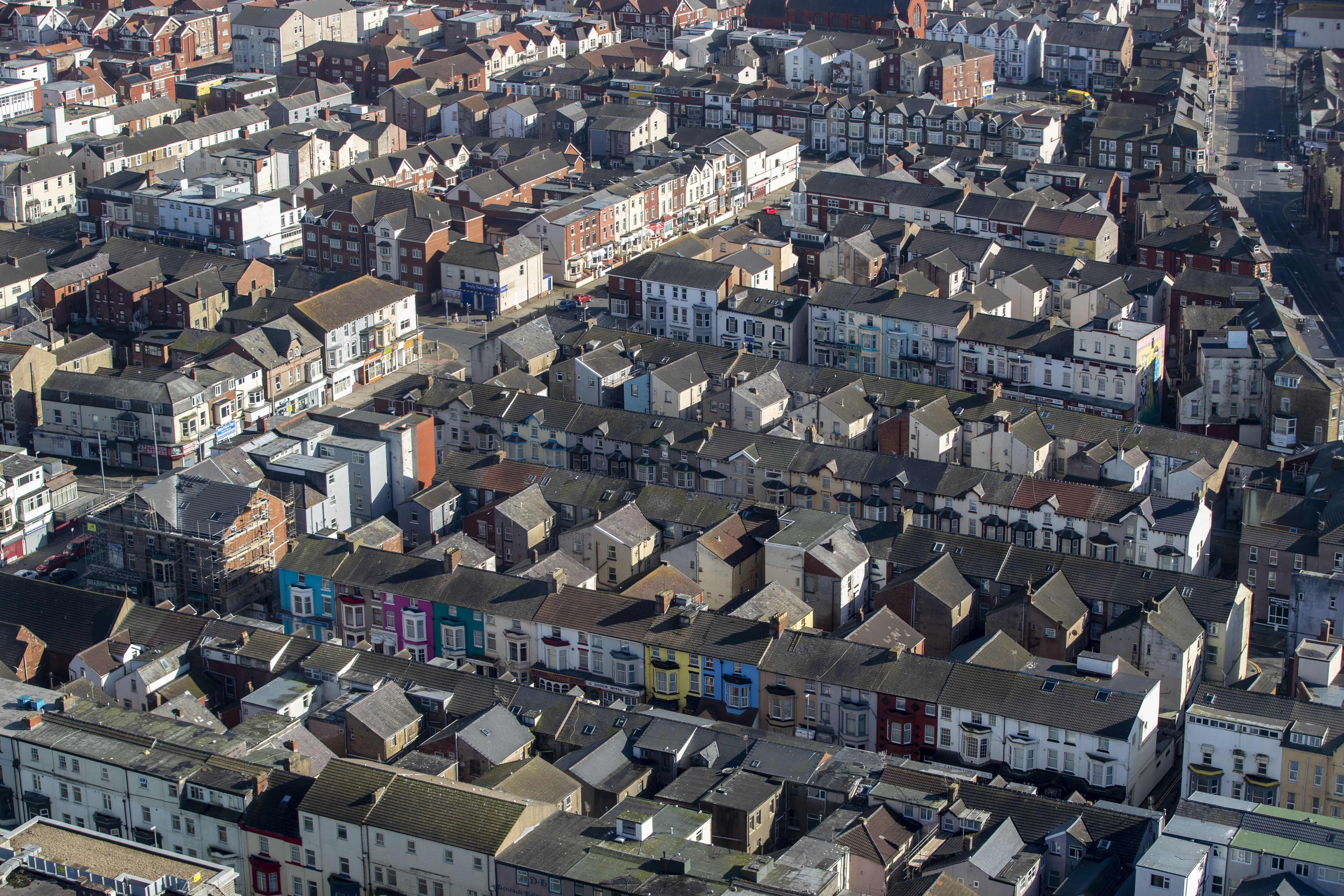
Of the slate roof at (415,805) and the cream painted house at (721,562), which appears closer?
the slate roof at (415,805)

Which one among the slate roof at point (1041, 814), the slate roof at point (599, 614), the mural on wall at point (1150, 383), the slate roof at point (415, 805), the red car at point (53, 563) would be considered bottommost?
the red car at point (53, 563)

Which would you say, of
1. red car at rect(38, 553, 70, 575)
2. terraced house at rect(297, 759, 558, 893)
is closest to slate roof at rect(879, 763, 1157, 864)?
terraced house at rect(297, 759, 558, 893)

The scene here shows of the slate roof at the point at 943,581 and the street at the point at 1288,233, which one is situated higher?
the street at the point at 1288,233

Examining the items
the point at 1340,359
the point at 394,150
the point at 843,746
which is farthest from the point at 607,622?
the point at 394,150

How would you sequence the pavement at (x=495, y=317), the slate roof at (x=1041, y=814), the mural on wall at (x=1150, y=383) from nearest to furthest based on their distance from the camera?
the slate roof at (x=1041, y=814) < the mural on wall at (x=1150, y=383) < the pavement at (x=495, y=317)

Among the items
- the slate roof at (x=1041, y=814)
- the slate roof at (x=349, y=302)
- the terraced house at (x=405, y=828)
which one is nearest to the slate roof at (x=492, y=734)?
the terraced house at (x=405, y=828)

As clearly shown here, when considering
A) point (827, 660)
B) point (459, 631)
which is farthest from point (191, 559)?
point (827, 660)

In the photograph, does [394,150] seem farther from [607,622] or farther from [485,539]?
[607,622]

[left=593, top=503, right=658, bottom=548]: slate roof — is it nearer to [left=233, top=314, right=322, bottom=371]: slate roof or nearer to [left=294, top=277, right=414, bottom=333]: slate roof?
[left=233, top=314, right=322, bottom=371]: slate roof

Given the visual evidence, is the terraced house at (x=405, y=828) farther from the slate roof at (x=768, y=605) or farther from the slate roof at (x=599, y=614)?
the slate roof at (x=768, y=605)
